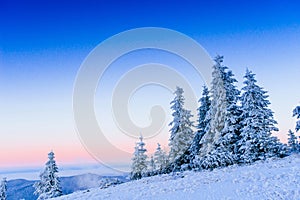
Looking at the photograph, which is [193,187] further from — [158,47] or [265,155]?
[158,47]

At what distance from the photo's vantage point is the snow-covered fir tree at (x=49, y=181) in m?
→ 35.2

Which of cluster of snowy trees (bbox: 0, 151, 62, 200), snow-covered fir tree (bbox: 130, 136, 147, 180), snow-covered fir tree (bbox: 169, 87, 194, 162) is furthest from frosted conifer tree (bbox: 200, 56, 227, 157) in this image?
cluster of snowy trees (bbox: 0, 151, 62, 200)

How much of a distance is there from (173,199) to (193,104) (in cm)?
1890

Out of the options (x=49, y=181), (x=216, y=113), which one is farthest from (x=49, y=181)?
(x=216, y=113)

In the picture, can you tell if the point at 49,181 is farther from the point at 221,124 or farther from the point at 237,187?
the point at 237,187

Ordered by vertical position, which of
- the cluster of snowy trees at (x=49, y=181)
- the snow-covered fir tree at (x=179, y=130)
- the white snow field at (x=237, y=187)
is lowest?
the white snow field at (x=237, y=187)

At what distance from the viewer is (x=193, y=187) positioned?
1644 centimetres

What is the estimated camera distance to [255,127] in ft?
82.6

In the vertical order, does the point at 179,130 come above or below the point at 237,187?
above

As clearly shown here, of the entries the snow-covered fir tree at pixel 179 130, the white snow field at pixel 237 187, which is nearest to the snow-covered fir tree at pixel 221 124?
the snow-covered fir tree at pixel 179 130

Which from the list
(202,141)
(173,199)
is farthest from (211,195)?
(202,141)

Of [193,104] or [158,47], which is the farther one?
[193,104]

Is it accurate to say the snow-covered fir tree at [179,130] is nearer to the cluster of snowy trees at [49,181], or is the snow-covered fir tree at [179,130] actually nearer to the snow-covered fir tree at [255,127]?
the snow-covered fir tree at [255,127]

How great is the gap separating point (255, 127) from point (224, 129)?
9.03ft
